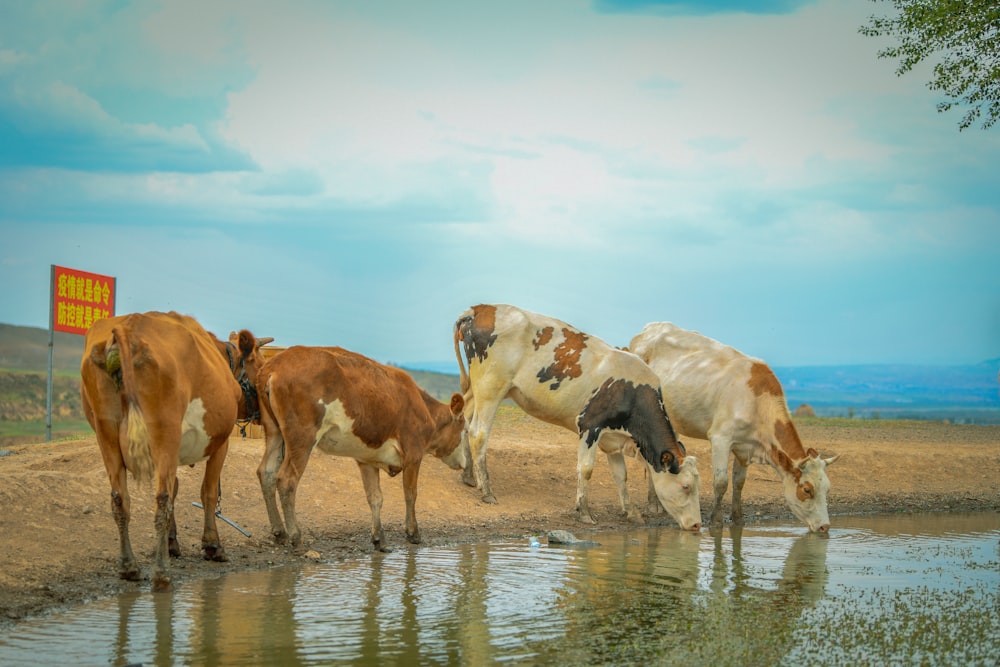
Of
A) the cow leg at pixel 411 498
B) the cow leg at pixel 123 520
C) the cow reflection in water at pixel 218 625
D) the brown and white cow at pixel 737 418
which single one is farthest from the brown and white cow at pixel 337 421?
the brown and white cow at pixel 737 418

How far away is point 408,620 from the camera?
337 inches

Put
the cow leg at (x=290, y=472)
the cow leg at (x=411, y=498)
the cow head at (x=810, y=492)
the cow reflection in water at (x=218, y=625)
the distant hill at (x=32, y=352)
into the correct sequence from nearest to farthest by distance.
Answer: the cow reflection in water at (x=218, y=625), the cow leg at (x=290, y=472), the cow leg at (x=411, y=498), the cow head at (x=810, y=492), the distant hill at (x=32, y=352)

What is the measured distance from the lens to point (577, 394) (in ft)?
53.1

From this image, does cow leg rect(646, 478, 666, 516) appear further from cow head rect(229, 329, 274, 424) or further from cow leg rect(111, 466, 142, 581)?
cow leg rect(111, 466, 142, 581)

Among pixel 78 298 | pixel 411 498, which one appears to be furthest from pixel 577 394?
pixel 78 298

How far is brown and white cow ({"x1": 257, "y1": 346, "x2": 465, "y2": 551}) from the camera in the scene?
11.6 metres

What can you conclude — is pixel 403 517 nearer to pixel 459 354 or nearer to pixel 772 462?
pixel 459 354

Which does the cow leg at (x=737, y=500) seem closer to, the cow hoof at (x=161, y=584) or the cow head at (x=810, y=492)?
the cow head at (x=810, y=492)

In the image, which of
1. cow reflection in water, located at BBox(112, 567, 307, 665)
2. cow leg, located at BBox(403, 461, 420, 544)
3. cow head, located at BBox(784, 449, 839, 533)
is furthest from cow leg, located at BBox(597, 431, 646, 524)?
cow reflection in water, located at BBox(112, 567, 307, 665)

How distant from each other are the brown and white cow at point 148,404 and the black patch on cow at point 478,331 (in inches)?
258

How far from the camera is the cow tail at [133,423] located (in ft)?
30.7

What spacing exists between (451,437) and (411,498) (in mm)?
1385

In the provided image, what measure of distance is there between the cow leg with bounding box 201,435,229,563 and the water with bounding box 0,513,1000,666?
640mm

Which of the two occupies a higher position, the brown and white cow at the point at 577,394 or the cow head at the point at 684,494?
the brown and white cow at the point at 577,394
